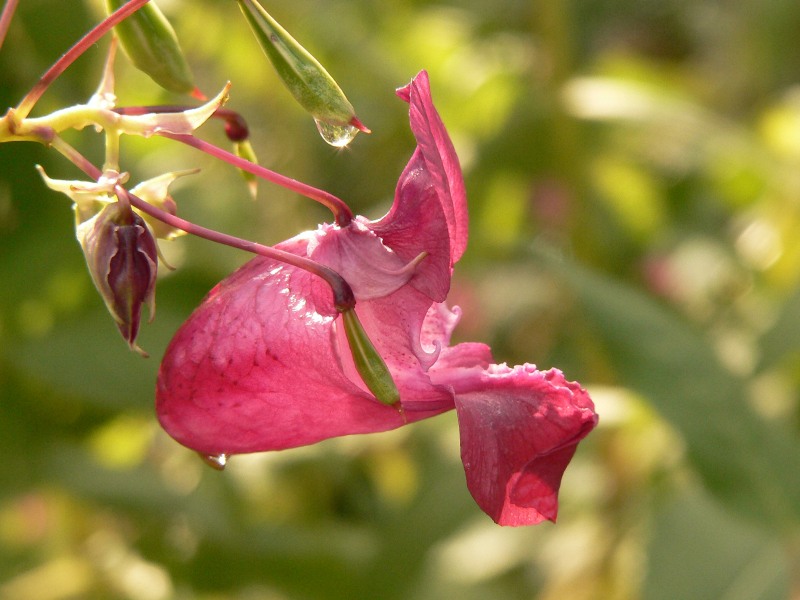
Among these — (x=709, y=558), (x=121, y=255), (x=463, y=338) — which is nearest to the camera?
(x=121, y=255)

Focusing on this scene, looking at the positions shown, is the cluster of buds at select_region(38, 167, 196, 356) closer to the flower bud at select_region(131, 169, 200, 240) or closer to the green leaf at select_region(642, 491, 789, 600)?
the flower bud at select_region(131, 169, 200, 240)

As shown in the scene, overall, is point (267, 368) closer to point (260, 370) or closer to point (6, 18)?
point (260, 370)

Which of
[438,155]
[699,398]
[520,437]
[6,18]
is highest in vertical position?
[6,18]

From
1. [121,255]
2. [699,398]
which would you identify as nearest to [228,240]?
[121,255]

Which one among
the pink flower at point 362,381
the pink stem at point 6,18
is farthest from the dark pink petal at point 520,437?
the pink stem at point 6,18

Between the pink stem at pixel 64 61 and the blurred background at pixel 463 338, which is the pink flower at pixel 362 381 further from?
the blurred background at pixel 463 338

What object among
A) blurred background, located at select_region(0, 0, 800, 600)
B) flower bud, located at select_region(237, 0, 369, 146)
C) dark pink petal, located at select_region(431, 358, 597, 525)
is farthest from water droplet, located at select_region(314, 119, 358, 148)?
blurred background, located at select_region(0, 0, 800, 600)

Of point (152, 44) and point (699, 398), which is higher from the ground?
point (152, 44)

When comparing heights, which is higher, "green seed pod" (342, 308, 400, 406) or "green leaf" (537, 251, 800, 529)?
"green seed pod" (342, 308, 400, 406)

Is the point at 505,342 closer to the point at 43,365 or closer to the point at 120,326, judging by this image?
the point at 43,365
